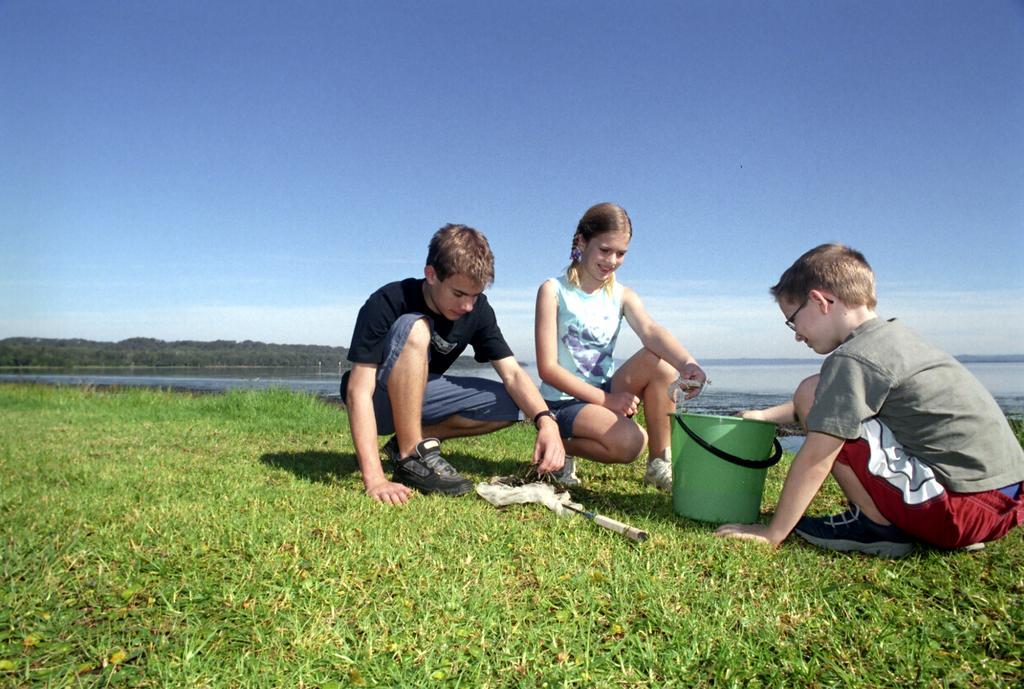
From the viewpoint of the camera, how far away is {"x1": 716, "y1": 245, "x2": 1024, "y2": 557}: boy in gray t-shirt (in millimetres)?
2566

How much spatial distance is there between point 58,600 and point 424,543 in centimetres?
125

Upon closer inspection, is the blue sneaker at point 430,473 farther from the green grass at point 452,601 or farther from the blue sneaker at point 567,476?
the blue sneaker at point 567,476

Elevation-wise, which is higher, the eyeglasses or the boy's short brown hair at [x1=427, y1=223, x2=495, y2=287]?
the boy's short brown hair at [x1=427, y1=223, x2=495, y2=287]

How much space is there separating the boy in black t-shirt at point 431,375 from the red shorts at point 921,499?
1423 millimetres

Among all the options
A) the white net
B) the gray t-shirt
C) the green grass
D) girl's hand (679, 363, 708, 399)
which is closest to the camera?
the green grass

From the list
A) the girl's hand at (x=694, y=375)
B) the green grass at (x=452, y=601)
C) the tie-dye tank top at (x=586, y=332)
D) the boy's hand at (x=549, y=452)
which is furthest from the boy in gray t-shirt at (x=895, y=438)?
the tie-dye tank top at (x=586, y=332)

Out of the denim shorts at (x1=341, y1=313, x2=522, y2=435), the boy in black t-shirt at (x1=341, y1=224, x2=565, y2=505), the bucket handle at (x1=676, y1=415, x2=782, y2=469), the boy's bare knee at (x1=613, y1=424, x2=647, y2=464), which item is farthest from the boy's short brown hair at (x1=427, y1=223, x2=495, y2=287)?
the bucket handle at (x1=676, y1=415, x2=782, y2=469)

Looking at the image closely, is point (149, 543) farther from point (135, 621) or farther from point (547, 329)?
point (547, 329)

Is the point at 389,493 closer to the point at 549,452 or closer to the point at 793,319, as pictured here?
the point at 549,452

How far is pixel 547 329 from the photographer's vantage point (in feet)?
13.4

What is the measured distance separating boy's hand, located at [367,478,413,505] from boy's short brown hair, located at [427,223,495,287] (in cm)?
113

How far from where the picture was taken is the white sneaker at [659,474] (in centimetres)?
411

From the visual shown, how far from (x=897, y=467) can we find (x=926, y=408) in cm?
26

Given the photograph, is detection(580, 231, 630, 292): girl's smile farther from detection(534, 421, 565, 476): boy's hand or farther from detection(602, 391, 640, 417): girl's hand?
detection(534, 421, 565, 476): boy's hand
